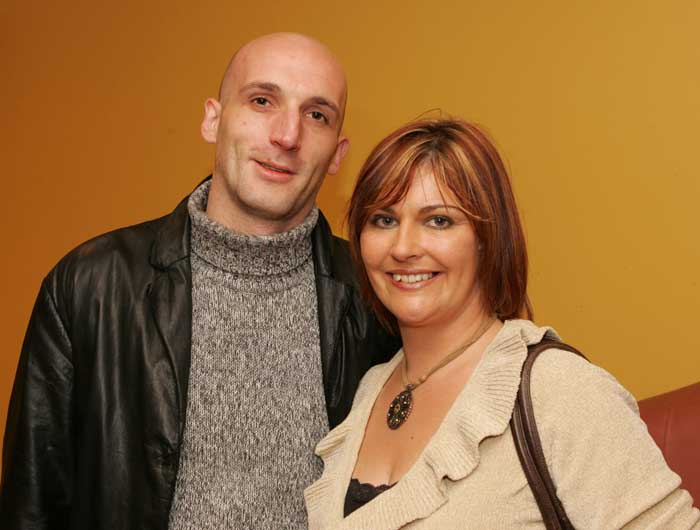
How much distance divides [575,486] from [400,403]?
1.42 feet

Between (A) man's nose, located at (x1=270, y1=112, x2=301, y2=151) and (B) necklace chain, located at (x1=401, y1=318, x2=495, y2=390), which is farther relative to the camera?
(A) man's nose, located at (x1=270, y1=112, x2=301, y2=151)

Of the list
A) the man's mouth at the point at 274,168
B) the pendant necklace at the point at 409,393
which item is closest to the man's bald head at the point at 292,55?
the man's mouth at the point at 274,168

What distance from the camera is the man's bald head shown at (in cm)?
Result: 210

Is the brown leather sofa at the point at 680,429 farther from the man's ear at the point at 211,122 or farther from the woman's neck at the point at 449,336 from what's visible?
the man's ear at the point at 211,122

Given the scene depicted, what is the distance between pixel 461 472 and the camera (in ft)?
4.73

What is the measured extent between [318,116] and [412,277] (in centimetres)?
61

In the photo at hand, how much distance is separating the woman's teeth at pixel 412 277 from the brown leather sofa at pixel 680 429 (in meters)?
0.73

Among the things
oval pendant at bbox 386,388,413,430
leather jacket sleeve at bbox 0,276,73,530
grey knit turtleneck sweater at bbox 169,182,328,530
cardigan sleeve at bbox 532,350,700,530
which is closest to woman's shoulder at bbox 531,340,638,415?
cardigan sleeve at bbox 532,350,700,530

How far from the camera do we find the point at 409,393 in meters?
1.73

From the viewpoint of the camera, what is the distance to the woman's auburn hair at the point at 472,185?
1.60 meters

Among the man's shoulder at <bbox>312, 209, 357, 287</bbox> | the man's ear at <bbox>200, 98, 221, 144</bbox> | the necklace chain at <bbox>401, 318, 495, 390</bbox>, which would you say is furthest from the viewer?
the man's ear at <bbox>200, 98, 221, 144</bbox>

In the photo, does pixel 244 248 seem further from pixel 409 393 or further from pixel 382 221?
pixel 409 393

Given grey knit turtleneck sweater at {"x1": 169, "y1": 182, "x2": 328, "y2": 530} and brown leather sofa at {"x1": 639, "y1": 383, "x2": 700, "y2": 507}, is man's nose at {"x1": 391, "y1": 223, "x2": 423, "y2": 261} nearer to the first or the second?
grey knit turtleneck sweater at {"x1": 169, "y1": 182, "x2": 328, "y2": 530}

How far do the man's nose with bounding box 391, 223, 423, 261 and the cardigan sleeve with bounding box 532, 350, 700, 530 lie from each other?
0.33m
